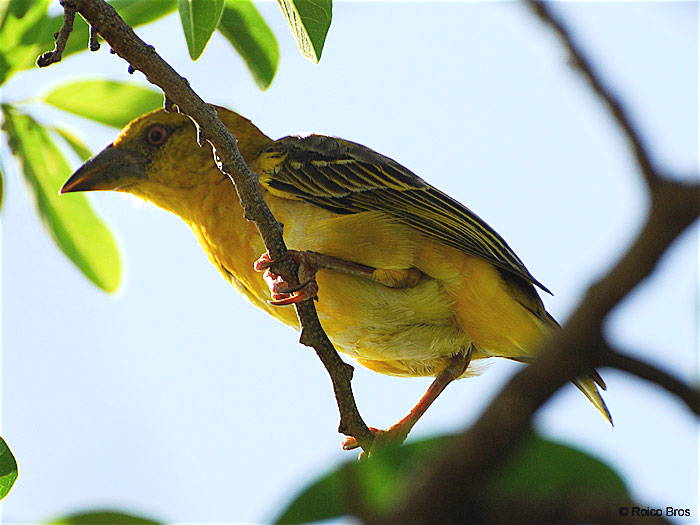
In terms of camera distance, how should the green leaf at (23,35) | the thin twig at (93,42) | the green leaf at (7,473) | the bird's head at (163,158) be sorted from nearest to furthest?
1. the green leaf at (7,473)
2. the thin twig at (93,42)
3. the green leaf at (23,35)
4. the bird's head at (163,158)

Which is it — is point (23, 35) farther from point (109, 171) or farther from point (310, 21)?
point (109, 171)

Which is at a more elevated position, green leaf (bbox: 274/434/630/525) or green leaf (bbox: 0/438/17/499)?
green leaf (bbox: 274/434/630/525)

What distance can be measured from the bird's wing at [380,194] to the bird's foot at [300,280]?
1.96ft

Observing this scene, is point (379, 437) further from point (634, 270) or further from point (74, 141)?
point (634, 270)

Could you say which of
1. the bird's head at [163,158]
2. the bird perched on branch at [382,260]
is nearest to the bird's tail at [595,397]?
the bird perched on branch at [382,260]

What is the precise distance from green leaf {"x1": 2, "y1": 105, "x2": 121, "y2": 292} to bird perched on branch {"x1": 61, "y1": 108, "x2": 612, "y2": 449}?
11 centimetres

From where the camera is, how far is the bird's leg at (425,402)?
4.70m

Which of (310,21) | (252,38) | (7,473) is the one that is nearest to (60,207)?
(252,38)

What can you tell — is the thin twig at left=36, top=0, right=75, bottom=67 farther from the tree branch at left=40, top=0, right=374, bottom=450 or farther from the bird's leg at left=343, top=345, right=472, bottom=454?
the bird's leg at left=343, top=345, right=472, bottom=454

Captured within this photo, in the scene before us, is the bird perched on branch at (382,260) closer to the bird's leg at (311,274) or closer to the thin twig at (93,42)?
the bird's leg at (311,274)

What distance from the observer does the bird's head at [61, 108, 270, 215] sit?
529 centimetres

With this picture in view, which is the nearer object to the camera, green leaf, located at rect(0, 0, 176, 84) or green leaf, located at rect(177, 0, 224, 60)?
green leaf, located at rect(177, 0, 224, 60)

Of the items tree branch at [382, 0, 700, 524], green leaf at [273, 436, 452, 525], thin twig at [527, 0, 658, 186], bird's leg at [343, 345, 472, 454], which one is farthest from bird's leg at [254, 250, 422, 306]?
tree branch at [382, 0, 700, 524]

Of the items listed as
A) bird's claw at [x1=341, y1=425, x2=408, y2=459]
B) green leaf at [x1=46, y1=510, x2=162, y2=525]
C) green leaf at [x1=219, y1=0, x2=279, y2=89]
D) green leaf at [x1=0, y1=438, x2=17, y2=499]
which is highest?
green leaf at [x1=219, y1=0, x2=279, y2=89]
